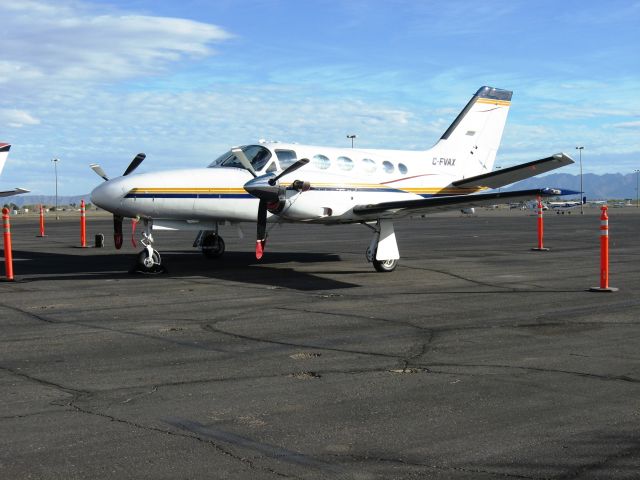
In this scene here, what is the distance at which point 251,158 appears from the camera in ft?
58.7

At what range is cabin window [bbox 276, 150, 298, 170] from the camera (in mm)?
17891

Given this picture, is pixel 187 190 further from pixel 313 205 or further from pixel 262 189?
pixel 313 205

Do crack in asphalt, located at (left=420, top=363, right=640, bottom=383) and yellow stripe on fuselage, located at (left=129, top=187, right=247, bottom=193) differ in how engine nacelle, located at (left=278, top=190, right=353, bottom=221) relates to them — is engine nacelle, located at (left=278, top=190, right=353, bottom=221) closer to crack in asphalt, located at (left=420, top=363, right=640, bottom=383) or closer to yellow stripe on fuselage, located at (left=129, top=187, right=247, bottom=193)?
yellow stripe on fuselage, located at (left=129, top=187, right=247, bottom=193)

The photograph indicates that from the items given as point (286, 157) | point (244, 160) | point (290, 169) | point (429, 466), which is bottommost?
point (429, 466)

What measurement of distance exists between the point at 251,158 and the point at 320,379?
432 inches

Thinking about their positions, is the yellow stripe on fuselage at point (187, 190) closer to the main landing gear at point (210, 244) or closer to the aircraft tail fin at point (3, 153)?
the main landing gear at point (210, 244)

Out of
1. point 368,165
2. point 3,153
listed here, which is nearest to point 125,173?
point 368,165

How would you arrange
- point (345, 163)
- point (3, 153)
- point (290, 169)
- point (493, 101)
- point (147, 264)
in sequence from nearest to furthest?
1. point (290, 169)
2. point (147, 264)
3. point (345, 163)
4. point (493, 101)
5. point (3, 153)

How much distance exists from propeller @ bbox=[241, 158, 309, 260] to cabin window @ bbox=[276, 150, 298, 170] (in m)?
0.89

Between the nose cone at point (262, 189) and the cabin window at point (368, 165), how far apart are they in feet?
11.4

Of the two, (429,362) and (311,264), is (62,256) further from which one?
(429,362)

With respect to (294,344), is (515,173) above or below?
above

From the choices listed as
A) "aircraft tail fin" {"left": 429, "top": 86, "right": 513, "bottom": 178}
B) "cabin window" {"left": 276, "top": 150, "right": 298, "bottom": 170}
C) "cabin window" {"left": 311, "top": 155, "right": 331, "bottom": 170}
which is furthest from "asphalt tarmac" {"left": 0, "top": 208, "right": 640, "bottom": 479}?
"aircraft tail fin" {"left": 429, "top": 86, "right": 513, "bottom": 178}

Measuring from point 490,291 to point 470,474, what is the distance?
379 inches
